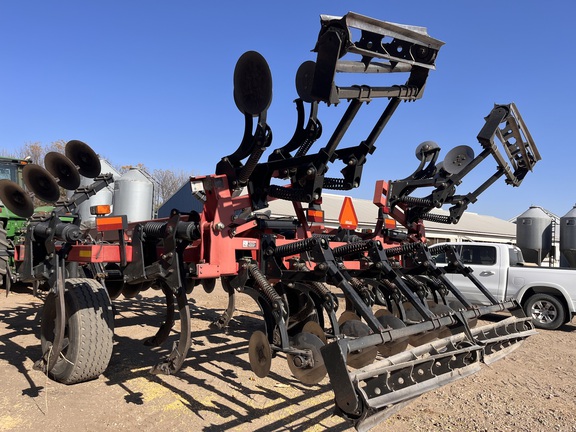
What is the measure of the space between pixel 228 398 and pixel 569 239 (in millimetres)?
13623

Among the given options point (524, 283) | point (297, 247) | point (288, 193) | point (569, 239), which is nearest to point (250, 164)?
point (288, 193)

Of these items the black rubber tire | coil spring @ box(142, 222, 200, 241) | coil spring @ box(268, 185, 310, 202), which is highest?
coil spring @ box(268, 185, 310, 202)

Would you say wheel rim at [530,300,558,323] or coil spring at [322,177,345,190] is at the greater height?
coil spring at [322,177,345,190]

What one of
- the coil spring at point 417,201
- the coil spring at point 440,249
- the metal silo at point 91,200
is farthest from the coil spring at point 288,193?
the metal silo at point 91,200

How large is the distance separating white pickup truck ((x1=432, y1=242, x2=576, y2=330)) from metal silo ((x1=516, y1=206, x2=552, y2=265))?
6830 millimetres

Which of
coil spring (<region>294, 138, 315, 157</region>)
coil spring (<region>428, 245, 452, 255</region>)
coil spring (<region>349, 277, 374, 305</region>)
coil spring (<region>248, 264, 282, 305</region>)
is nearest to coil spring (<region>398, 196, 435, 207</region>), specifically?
coil spring (<region>428, 245, 452, 255</region>)

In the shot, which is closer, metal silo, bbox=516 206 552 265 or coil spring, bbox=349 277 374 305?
coil spring, bbox=349 277 374 305

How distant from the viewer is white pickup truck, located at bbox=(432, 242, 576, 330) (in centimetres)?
900

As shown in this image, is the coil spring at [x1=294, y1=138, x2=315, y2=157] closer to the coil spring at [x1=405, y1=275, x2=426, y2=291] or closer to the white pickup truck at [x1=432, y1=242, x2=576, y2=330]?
the coil spring at [x1=405, y1=275, x2=426, y2=291]

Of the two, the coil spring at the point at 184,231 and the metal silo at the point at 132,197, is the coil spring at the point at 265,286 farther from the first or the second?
the metal silo at the point at 132,197

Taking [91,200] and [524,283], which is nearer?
[524,283]

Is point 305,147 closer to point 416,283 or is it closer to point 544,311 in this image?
point 416,283

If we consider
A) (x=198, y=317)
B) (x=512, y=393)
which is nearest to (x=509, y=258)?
(x=512, y=393)

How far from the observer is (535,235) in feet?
54.5
